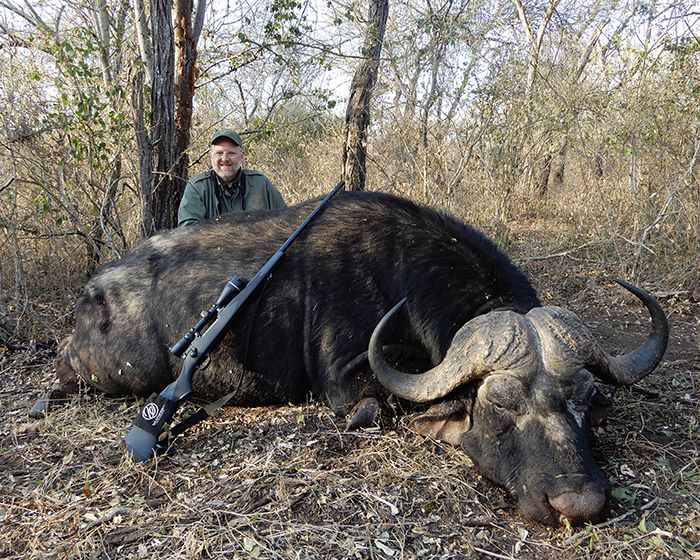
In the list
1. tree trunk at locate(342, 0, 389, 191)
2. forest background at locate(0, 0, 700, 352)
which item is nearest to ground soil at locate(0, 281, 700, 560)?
forest background at locate(0, 0, 700, 352)

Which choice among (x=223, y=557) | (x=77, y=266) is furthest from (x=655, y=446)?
(x=77, y=266)

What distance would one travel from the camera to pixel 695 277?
16.4 feet

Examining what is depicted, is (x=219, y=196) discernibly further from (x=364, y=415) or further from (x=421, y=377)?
(x=421, y=377)

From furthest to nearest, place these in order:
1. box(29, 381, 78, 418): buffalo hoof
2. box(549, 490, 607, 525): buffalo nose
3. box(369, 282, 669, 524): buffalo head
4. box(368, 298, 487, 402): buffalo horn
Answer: box(29, 381, 78, 418): buffalo hoof < box(368, 298, 487, 402): buffalo horn < box(369, 282, 669, 524): buffalo head < box(549, 490, 607, 525): buffalo nose

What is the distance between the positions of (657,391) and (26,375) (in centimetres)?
484

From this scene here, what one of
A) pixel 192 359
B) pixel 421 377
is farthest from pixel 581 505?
pixel 192 359

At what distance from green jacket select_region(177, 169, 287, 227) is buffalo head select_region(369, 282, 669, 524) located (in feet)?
9.97

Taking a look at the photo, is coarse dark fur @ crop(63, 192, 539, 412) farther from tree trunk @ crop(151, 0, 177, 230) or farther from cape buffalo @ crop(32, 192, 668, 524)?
tree trunk @ crop(151, 0, 177, 230)

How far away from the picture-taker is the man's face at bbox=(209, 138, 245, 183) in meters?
4.98

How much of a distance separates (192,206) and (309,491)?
11.1 feet

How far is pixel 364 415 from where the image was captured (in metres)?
2.97

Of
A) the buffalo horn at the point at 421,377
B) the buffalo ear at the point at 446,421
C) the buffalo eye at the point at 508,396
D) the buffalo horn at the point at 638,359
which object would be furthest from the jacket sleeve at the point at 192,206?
the buffalo horn at the point at 638,359

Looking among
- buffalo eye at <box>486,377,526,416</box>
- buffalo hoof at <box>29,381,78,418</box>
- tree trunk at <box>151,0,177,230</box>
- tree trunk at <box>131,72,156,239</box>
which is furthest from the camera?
tree trunk at <box>151,0,177,230</box>

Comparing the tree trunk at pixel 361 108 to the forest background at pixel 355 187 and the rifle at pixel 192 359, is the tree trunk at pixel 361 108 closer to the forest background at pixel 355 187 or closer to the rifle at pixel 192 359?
the forest background at pixel 355 187
